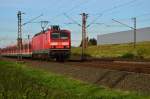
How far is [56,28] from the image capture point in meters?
46.6

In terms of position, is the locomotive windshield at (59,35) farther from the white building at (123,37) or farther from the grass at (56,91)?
the white building at (123,37)

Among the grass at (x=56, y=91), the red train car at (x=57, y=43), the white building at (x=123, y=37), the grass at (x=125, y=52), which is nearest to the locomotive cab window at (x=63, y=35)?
the red train car at (x=57, y=43)

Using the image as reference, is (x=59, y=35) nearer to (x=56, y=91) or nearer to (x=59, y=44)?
(x=59, y=44)

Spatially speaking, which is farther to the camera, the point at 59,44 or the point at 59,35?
the point at 59,35

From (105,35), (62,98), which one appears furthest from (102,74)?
(105,35)

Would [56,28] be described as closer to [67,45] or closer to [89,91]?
[67,45]

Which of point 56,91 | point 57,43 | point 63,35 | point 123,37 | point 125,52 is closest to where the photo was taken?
Answer: point 56,91

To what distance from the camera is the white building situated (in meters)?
99.2

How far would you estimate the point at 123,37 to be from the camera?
4318 inches

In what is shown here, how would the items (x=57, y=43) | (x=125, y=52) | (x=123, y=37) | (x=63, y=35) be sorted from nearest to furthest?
(x=57, y=43), (x=63, y=35), (x=125, y=52), (x=123, y=37)

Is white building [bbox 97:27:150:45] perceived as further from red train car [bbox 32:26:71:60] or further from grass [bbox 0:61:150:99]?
grass [bbox 0:61:150:99]

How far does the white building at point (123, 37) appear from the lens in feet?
326

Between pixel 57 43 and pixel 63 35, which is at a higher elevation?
pixel 63 35

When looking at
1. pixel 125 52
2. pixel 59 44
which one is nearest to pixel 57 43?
pixel 59 44
